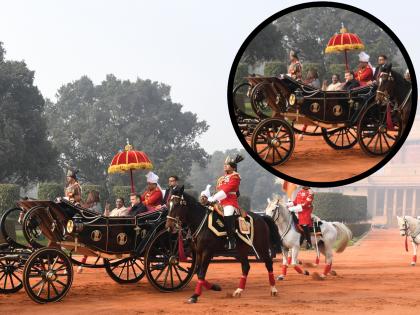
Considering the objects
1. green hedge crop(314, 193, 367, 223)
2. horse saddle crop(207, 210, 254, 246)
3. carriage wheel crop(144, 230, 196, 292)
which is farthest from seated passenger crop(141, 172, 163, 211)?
green hedge crop(314, 193, 367, 223)

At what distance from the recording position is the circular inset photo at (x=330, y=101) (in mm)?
3207

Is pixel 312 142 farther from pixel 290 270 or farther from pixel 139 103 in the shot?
pixel 139 103

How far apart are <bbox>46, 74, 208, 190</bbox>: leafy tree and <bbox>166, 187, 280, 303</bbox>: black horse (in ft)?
139

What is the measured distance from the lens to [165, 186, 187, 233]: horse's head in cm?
1198

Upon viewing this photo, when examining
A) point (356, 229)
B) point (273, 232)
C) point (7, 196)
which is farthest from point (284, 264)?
point (356, 229)

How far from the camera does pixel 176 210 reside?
12.1m

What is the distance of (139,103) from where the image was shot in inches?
2908

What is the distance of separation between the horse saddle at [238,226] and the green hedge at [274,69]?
363 inches

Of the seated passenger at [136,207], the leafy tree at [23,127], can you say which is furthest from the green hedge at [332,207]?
the seated passenger at [136,207]

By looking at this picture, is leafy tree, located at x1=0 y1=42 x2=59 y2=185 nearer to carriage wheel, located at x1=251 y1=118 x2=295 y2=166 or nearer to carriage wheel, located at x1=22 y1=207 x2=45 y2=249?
carriage wheel, located at x1=22 y1=207 x2=45 y2=249

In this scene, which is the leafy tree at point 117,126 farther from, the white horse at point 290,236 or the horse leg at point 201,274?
the horse leg at point 201,274

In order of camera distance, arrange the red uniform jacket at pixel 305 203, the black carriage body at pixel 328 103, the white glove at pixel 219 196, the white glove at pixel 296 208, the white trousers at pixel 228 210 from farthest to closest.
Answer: the red uniform jacket at pixel 305 203, the white glove at pixel 296 208, the white trousers at pixel 228 210, the white glove at pixel 219 196, the black carriage body at pixel 328 103

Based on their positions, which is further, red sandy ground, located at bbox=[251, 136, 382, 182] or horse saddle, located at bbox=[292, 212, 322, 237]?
horse saddle, located at bbox=[292, 212, 322, 237]

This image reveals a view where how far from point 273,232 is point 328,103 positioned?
441 inches
